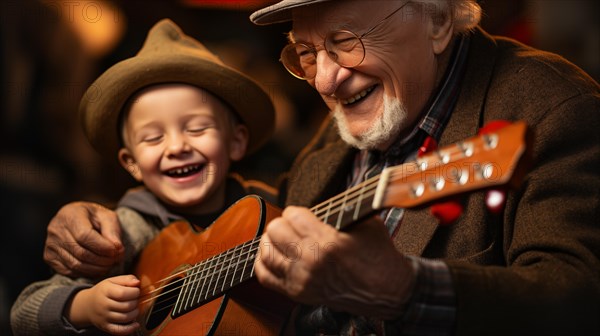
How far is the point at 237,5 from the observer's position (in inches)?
134

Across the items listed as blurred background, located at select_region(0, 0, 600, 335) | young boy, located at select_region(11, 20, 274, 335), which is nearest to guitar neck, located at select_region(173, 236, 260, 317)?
young boy, located at select_region(11, 20, 274, 335)

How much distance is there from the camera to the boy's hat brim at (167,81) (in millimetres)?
1868

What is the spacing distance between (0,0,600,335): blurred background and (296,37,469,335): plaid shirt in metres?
0.85

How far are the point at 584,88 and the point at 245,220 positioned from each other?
771mm

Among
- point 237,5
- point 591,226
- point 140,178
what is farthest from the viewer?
point 237,5

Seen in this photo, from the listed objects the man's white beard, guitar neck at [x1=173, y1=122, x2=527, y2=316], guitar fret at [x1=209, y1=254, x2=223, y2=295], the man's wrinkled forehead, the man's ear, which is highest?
the man's wrinkled forehead

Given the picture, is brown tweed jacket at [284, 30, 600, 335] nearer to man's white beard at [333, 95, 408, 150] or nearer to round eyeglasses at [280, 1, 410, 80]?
man's white beard at [333, 95, 408, 150]

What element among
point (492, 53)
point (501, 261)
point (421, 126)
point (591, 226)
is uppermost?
point (492, 53)

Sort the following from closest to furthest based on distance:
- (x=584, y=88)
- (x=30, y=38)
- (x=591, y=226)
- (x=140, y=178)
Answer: (x=591, y=226) < (x=584, y=88) < (x=140, y=178) < (x=30, y=38)

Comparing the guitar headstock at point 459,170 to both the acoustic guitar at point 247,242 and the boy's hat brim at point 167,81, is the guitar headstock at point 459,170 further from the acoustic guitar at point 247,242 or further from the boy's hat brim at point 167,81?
the boy's hat brim at point 167,81

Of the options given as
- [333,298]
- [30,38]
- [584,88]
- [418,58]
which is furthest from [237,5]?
[333,298]

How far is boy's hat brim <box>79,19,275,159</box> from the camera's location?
6.13 ft

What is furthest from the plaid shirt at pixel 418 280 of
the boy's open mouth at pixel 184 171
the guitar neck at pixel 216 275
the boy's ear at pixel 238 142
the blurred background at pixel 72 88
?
the blurred background at pixel 72 88

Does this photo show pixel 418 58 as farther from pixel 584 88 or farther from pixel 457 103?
pixel 584 88
